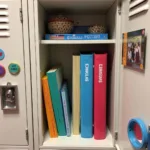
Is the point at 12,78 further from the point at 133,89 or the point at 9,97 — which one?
the point at 133,89

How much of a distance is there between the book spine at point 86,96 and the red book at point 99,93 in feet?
0.08

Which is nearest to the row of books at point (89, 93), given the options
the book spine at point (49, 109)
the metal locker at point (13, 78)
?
the book spine at point (49, 109)

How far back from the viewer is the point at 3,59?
0.83 meters

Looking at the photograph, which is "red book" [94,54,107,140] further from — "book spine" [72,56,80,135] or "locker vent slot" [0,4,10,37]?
"locker vent slot" [0,4,10,37]

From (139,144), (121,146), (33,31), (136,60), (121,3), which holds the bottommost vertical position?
(121,146)

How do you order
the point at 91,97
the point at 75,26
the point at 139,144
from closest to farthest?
the point at 139,144
the point at 91,97
the point at 75,26

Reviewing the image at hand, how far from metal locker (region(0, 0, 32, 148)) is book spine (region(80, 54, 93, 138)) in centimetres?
27

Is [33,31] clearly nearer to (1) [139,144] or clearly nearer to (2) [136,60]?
(2) [136,60]

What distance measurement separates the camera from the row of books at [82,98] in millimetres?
891

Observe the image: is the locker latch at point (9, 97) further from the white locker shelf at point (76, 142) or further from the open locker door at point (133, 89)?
the open locker door at point (133, 89)

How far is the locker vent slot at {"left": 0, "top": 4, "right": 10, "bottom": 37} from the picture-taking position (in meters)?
0.80

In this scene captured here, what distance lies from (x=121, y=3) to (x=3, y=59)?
1.97 ft

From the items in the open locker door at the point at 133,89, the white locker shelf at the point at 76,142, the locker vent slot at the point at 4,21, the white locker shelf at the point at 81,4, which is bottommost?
the white locker shelf at the point at 76,142

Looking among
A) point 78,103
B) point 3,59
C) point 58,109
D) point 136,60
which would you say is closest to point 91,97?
point 78,103
